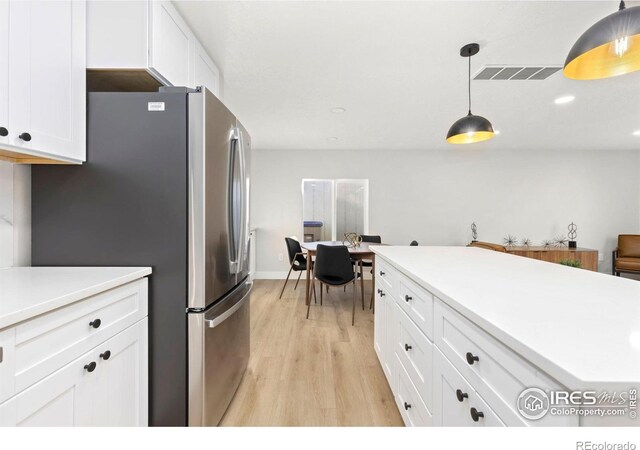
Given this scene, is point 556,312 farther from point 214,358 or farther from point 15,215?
point 15,215

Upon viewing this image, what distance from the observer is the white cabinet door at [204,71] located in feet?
6.71

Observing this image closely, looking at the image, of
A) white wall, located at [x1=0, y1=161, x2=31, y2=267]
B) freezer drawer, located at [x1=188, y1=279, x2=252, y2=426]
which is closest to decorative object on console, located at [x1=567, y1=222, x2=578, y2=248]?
freezer drawer, located at [x1=188, y1=279, x2=252, y2=426]

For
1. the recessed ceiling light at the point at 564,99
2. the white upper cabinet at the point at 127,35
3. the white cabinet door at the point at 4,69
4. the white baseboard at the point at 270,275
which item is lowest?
the white baseboard at the point at 270,275

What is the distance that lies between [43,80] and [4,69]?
16 centimetres

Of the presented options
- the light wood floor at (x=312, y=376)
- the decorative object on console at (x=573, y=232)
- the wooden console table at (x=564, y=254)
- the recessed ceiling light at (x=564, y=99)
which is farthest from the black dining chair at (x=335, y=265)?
the decorative object on console at (x=573, y=232)

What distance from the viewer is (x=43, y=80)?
125 cm

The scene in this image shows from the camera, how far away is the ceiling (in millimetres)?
1798

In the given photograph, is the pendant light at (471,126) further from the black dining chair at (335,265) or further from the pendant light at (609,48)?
the black dining chair at (335,265)

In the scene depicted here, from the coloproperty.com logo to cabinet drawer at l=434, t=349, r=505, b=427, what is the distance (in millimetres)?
204

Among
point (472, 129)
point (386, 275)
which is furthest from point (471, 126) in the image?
point (386, 275)

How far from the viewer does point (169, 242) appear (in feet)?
4.76

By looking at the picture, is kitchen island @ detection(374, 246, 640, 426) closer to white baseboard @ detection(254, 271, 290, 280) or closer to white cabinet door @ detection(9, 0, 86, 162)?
white cabinet door @ detection(9, 0, 86, 162)

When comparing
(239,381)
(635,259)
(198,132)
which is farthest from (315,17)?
(635,259)

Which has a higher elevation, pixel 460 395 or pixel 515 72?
pixel 515 72
